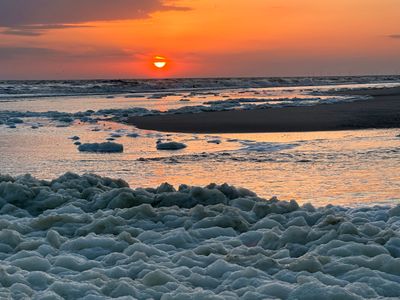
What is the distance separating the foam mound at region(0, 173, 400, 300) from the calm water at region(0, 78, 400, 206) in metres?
2.79

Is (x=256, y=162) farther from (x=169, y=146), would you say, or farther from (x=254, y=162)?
(x=169, y=146)

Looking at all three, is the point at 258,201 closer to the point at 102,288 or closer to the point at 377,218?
the point at 377,218

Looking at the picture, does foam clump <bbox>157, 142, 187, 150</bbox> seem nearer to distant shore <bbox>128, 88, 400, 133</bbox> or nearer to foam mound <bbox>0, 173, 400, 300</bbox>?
distant shore <bbox>128, 88, 400, 133</bbox>

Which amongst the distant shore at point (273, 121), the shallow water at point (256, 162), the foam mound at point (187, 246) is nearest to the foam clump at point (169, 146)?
the shallow water at point (256, 162)

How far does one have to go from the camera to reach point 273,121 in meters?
29.4

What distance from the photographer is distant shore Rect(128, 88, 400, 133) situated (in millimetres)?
26147

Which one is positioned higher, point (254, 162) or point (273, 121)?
point (273, 121)

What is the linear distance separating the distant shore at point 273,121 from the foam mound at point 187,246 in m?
16.7

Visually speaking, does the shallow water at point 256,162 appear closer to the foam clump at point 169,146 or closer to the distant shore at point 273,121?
the foam clump at point 169,146

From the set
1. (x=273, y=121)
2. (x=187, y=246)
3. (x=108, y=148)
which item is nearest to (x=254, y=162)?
(x=108, y=148)

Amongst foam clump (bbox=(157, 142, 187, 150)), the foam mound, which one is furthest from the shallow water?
the foam mound

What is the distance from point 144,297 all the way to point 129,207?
3.68m

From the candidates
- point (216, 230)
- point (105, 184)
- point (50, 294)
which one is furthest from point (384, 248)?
point (105, 184)

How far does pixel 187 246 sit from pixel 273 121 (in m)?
22.6
